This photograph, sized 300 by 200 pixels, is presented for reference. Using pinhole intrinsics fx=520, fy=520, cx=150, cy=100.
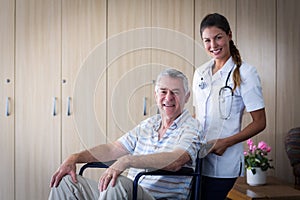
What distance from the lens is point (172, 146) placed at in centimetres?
229

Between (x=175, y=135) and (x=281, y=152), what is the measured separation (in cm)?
215

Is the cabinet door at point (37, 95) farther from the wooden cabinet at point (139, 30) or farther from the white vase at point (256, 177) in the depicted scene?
the white vase at point (256, 177)

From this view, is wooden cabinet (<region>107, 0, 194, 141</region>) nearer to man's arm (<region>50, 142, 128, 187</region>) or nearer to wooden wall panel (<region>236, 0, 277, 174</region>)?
wooden wall panel (<region>236, 0, 277, 174</region>)

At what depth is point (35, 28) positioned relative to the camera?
395 cm

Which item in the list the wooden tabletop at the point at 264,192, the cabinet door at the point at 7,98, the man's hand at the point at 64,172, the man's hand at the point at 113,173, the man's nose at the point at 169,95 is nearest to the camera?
the man's hand at the point at 113,173

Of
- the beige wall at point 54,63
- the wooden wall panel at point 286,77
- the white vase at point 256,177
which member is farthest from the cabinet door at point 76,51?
the wooden wall panel at point 286,77

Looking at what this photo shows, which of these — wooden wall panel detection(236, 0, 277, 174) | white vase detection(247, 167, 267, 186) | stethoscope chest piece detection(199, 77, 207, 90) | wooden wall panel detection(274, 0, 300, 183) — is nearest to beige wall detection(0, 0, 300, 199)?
wooden wall panel detection(236, 0, 277, 174)

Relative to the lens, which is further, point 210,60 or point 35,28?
point 35,28

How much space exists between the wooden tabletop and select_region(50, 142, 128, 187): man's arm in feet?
2.59

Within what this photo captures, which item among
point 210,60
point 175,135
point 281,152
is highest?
point 210,60

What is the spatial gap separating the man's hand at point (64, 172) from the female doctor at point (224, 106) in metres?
0.59

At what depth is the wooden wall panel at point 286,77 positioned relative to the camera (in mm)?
4230

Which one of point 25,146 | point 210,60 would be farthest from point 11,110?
point 210,60

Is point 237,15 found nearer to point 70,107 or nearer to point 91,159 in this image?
point 70,107
